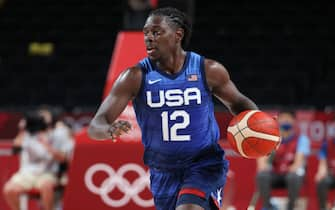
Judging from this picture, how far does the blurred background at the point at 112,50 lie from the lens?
15.8m

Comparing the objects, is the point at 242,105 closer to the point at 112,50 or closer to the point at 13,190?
the point at 13,190

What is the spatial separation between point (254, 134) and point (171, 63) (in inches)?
28.2

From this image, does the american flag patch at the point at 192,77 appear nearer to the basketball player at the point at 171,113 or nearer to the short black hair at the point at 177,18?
the basketball player at the point at 171,113

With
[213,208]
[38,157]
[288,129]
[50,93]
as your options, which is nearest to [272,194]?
[288,129]

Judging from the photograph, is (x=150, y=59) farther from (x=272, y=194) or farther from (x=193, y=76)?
(x=272, y=194)

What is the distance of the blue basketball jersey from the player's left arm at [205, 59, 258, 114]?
0.20 ft

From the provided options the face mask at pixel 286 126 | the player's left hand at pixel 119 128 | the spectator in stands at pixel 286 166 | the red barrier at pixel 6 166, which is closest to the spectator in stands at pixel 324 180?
the spectator in stands at pixel 286 166

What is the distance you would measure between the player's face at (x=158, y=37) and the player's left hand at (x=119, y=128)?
665 millimetres

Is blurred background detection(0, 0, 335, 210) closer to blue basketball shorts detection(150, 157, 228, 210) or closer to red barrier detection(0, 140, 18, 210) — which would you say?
red barrier detection(0, 140, 18, 210)

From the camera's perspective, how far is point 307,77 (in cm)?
1611

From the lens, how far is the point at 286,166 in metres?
9.63

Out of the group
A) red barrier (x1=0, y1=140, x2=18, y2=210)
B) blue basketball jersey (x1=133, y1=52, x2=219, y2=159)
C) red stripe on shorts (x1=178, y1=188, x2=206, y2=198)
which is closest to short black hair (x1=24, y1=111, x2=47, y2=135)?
red barrier (x1=0, y1=140, x2=18, y2=210)

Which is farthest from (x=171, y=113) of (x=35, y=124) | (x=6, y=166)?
(x=6, y=166)

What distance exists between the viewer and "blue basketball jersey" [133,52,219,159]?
16.6 feet
